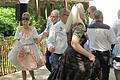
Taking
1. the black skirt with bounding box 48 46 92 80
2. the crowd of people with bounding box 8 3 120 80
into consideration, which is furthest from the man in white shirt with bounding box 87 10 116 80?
the black skirt with bounding box 48 46 92 80

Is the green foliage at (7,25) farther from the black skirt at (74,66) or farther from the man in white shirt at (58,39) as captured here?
the black skirt at (74,66)

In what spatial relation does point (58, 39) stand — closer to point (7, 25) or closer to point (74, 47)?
point (74, 47)

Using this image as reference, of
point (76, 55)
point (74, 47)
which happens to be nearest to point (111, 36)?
point (76, 55)

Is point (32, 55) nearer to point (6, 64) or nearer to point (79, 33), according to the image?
point (6, 64)

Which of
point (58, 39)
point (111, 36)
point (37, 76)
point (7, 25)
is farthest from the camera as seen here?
point (7, 25)

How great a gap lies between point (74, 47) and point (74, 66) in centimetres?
40

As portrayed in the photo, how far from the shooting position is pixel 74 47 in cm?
629

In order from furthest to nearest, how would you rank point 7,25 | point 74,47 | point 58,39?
1. point 7,25
2. point 58,39
3. point 74,47

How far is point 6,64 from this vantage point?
11.9 m

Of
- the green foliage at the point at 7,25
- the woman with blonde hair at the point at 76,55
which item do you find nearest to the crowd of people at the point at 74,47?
the woman with blonde hair at the point at 76,55

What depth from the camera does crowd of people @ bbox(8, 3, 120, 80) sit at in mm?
6473

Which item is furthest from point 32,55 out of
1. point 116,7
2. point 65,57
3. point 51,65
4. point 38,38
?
point 116,7

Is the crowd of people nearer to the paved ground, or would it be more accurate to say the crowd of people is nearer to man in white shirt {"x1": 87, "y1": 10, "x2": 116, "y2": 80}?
man in white shirt {"x1": 87, "y1": 10, "x2": 116, "y2": 80}

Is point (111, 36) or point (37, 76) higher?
point (111, 36)
